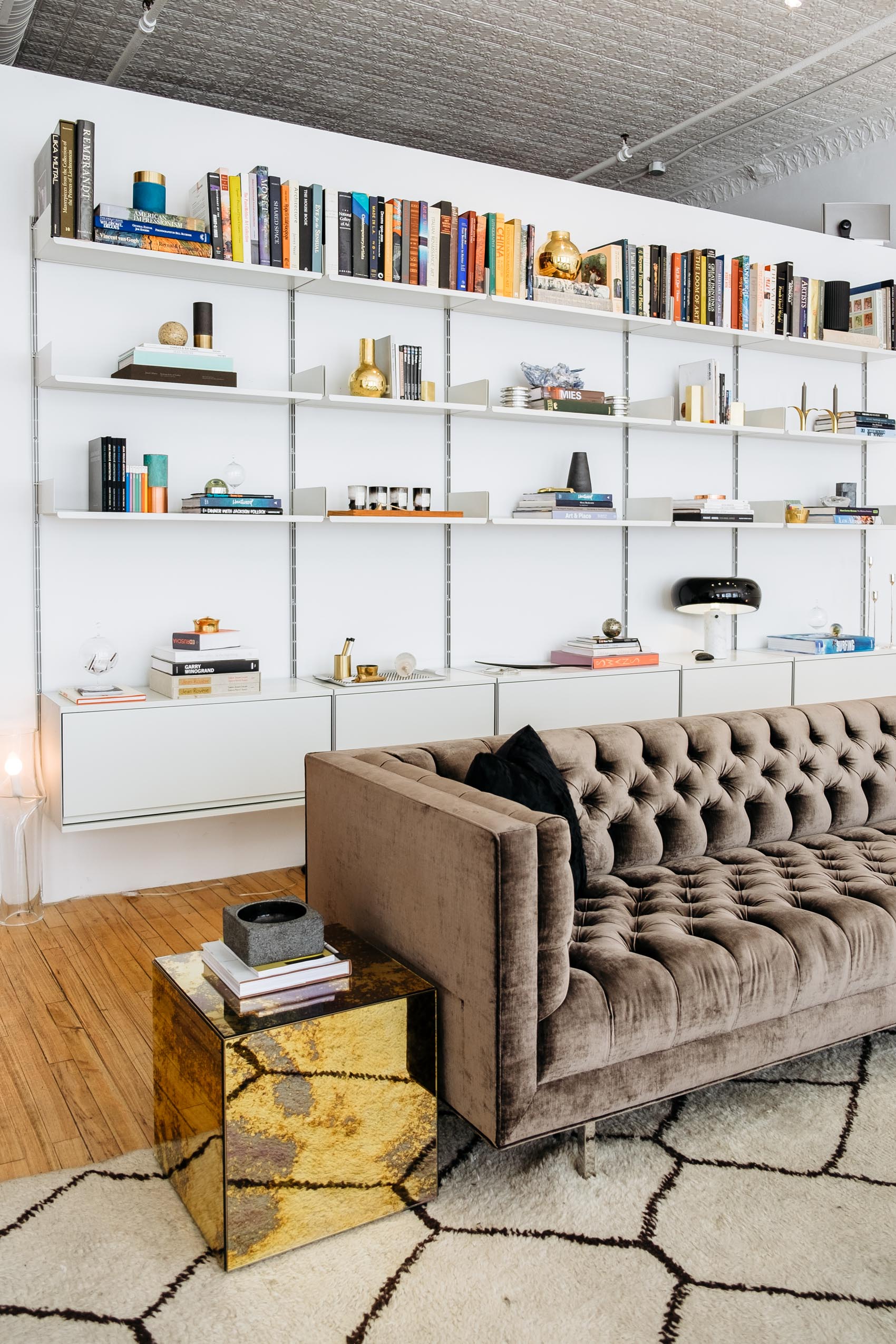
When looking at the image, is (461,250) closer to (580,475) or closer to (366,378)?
(366,378)

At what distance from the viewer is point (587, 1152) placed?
2061mm

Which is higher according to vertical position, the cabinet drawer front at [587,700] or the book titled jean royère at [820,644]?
the book titled jean royère at [820,644]

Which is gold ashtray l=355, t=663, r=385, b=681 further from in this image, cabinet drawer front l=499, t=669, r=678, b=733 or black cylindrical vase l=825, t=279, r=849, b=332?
black cylindrical vase l=825, t=279, r=849, b=332

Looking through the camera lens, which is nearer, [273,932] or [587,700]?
[273,932]

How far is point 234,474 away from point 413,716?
1012mm

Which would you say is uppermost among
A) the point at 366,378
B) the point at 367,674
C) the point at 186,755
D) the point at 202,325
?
the point at 202,325

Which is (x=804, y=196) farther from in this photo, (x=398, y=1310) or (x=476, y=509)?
(x=398, y=1310)

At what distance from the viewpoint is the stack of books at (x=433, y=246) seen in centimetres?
384

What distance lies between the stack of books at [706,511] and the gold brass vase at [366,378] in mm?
1392

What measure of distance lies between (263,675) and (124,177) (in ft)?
5.61

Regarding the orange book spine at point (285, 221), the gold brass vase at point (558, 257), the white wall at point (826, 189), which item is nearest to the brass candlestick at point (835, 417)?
the white wall at point (826, 189)

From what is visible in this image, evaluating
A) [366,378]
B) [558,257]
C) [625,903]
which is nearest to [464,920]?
[625,903]

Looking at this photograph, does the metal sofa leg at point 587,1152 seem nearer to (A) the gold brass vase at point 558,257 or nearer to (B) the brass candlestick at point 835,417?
(A) the gold brass vase at point 558,257

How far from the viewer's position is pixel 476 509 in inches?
164
